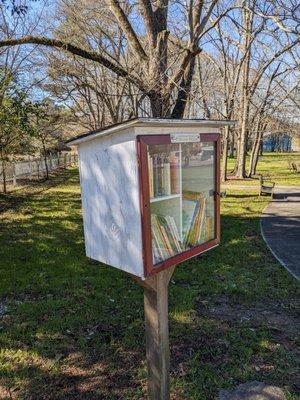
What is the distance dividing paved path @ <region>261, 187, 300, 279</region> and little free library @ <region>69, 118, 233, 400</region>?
13.3 ft

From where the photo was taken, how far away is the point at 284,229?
377 inches

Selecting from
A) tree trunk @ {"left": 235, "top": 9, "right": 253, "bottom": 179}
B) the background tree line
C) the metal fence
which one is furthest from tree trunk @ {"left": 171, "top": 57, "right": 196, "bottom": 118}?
the metal fence

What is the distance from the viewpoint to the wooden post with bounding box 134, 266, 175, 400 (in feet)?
8.37

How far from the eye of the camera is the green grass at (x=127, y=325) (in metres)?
3.49

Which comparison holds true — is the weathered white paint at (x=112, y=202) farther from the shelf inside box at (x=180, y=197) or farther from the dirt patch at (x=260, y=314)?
the dirt patch at (x=260, y=314)

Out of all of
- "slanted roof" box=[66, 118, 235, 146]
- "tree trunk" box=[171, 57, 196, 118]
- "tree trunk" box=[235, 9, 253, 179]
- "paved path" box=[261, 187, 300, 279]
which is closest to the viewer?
"slanted roof" box=[66, 118, 235, 146]

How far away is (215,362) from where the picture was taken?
3.72m

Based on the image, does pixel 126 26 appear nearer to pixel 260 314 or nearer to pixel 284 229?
pixel 260 314

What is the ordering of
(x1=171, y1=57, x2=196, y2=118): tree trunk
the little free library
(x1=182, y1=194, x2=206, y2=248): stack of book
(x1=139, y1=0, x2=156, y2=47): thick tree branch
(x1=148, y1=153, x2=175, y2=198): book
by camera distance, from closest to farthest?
the little free library
(x1=148, y1=153, x2=175, y2=198): book
(x1=182, y1=194, x2=206, y2=248): stack of book
(x1=139, y1=0, x2=156, y2=47): thick tree branch
(x1=171, y1=57, x2=196, y2=118): tree trunk

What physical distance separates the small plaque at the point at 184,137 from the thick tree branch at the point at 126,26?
485cm

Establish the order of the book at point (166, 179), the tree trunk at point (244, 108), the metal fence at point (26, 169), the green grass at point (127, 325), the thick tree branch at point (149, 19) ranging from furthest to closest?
the metal fence at point (26, 169) → the tree trunk at point (244, 108) → the thick tree branch at point (149, 19) → the green grass at point (127, 325) → the book at point (166, 179)

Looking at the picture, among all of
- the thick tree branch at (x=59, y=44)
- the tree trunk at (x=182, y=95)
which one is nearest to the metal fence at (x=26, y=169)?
the thick tree branch at (x=59, y=44)

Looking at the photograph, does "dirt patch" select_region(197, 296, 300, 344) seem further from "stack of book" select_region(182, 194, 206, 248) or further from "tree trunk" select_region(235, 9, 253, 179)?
"tree trunk" select_region(235, 9, 253, 179)

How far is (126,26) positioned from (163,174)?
17.5ft
